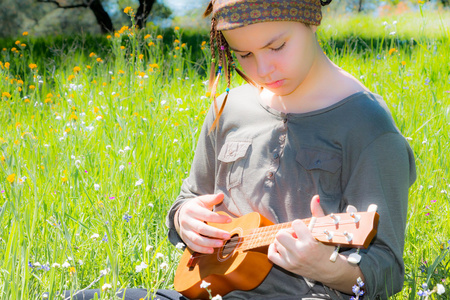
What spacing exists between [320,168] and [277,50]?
39 cm

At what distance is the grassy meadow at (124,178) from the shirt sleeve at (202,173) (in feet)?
0.62

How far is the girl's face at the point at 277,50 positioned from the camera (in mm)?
1698

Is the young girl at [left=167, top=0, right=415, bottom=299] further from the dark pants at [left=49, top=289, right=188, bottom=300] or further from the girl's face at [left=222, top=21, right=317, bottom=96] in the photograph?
the dark pants at [left=49, top=289, right=188, bottom=300]

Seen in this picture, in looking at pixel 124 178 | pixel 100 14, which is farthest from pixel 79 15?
pixel 124 178

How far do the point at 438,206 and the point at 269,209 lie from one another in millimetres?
1255

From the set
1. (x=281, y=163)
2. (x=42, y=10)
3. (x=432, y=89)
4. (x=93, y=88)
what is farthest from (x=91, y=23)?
(x=281, y=163)

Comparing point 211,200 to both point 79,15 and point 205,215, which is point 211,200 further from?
point 79,15

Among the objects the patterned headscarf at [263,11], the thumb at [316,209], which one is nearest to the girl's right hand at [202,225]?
the thumb at [316,209]

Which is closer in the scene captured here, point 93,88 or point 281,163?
point 281,163

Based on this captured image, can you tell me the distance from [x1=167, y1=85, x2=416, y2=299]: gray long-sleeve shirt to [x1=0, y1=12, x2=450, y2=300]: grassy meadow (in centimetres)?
29

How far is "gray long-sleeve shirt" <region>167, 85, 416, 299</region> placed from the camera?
5.39 ft

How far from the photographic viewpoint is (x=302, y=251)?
154 cm

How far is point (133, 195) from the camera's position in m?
2.83

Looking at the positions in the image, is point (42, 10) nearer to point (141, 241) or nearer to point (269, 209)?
point (141, 241)
